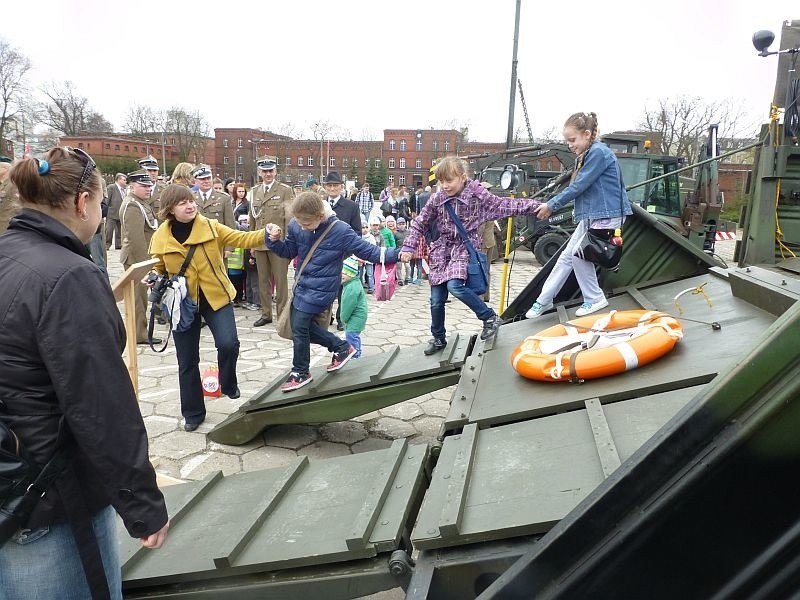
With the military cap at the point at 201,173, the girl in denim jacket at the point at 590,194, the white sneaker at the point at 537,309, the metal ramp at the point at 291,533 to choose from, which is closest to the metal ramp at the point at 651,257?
the white sneaker at the point at 537,309

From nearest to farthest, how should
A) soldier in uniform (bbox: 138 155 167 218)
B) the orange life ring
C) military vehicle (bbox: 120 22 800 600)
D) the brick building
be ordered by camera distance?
military vehicle (bbox: 120 22 800 600) < the orange life ring < soldier in uniform (bbox: 138 155 167 218) < the brick building

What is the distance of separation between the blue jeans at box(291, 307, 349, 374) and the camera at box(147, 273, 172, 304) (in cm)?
92

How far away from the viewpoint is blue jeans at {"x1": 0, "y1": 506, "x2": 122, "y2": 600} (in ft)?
5.15

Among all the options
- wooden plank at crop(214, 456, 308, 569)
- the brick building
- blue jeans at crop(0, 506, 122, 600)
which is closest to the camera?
blue jeans at crop(0, 506, 122, 600)

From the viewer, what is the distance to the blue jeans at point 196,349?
4.29 metres

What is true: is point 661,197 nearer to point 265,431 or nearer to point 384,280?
point 384,280

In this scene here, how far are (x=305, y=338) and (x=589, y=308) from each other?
2104 mm

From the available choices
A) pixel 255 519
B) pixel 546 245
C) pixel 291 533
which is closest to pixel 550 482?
pixel 291 533

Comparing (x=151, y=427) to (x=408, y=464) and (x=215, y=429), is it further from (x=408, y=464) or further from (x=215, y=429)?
(x=408, y=464)

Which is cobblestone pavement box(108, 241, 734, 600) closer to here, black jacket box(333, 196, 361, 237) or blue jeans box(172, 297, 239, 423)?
blue jeans box(172, 297, 239, 423)

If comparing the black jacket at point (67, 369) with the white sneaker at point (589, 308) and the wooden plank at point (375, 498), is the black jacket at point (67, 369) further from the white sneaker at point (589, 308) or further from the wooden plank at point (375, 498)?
the white sneaker at point (589, 308)

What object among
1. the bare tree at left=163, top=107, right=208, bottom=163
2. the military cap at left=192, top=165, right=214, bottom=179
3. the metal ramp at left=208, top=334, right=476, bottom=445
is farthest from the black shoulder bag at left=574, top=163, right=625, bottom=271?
the bare tree at left=163, top=107, right=208, bottom=163

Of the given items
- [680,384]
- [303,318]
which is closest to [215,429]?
[303,318]

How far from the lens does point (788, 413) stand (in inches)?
39.3
